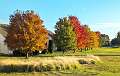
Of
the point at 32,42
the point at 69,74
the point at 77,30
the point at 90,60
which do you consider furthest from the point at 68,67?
the point at 77,30

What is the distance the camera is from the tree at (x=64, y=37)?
71125 millimetres

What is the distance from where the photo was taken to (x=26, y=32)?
5647 centimetres

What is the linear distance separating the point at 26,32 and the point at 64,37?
54.0 ft

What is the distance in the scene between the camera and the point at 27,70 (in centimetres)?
3275

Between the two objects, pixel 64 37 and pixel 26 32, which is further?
pixel 64 37

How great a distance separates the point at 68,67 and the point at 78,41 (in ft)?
168

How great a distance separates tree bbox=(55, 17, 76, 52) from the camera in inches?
2800

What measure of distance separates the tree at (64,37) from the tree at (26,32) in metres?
12.8

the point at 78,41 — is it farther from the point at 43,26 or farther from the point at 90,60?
the point at 90,60

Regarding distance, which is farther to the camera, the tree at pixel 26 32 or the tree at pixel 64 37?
the tree at pixel 64 37

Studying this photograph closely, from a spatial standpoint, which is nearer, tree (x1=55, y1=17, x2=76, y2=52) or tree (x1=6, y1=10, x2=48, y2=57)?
tree (x1=6, y1=10, x2=48, y2=57)

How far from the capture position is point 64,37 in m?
71.8

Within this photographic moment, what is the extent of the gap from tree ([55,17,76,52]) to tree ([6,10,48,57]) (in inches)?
505

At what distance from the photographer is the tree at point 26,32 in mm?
55844
